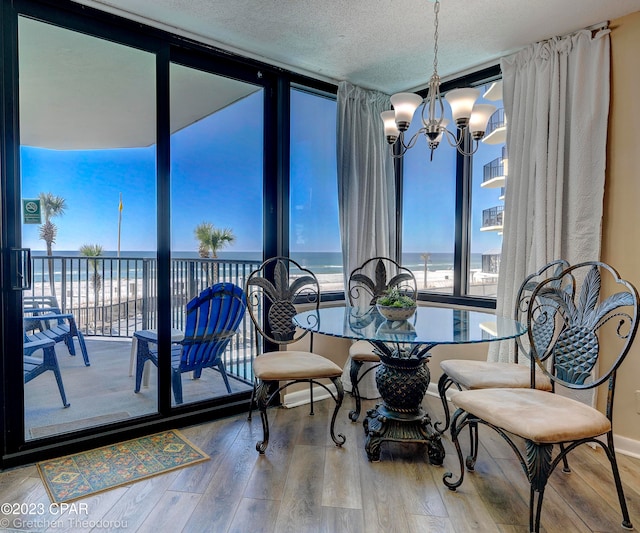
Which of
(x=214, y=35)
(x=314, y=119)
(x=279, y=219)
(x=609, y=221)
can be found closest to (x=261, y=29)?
(x=214, y=35)

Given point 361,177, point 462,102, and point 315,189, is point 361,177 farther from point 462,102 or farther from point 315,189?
point 462,102

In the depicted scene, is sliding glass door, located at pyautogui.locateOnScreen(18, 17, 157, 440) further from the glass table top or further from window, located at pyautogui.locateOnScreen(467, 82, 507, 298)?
window, located at pyautogui.locateOnScreen(467, 82, 507, 298)

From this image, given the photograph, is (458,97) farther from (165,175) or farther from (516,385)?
(165,175)

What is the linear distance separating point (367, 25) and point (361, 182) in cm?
122

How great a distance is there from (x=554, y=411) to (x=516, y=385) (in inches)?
17.6

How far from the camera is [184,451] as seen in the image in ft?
7.84

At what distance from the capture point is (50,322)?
2.41m

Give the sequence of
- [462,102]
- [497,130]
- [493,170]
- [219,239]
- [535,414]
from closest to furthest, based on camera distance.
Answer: [535,414] → [462,102] → [219,239] → [497,130] → [493,170]

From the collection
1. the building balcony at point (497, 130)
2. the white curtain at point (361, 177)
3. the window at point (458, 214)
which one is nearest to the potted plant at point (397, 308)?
the white curtain at point (361, 177)

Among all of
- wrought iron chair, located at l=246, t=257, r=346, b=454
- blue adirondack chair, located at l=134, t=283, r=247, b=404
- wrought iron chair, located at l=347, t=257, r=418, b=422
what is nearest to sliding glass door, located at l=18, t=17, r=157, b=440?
blue adirondack chair, located at l=134, t=283, r=247, b=404

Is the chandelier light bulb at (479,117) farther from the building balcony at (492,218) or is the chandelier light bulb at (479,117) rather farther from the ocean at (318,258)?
the ocean at (318,258)

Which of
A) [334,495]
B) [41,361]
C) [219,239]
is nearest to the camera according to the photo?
[334,495]

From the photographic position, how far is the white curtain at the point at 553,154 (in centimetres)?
253

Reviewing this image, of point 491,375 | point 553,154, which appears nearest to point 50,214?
point 491,375
